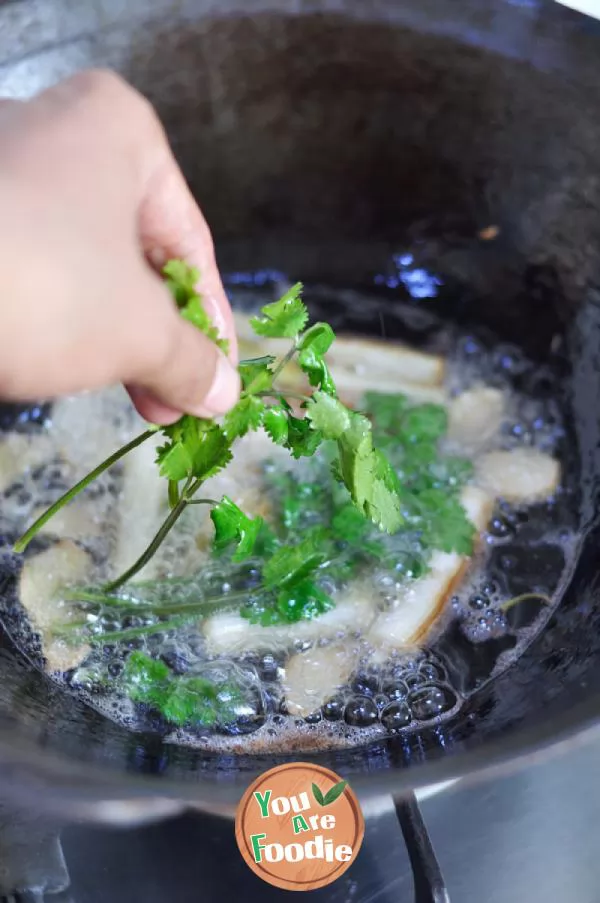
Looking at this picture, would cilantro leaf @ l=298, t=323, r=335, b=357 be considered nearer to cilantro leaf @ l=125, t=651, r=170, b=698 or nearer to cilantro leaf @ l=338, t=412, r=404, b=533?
cilantro leaf @ l=338, t=412, r=404, b=533

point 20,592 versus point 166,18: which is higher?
point 166,18

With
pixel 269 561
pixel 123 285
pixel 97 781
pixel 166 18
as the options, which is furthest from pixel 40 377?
pixel 166 18

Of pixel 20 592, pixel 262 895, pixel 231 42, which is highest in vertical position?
pixel 231 42

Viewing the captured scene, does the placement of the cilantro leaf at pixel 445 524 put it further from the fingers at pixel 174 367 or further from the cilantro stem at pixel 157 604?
the fingers at pixel 174 367

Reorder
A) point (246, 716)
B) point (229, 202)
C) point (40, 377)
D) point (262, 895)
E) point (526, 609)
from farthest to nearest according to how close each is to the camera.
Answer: point (229, 202)
point (526, 609)
point (246, 716)
point (262, 895)
point (40, 377)

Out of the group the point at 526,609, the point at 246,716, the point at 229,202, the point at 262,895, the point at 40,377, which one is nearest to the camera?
the point at 40,377

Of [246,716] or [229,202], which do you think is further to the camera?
[229,202]

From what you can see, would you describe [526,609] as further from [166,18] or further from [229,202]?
[166,18]
